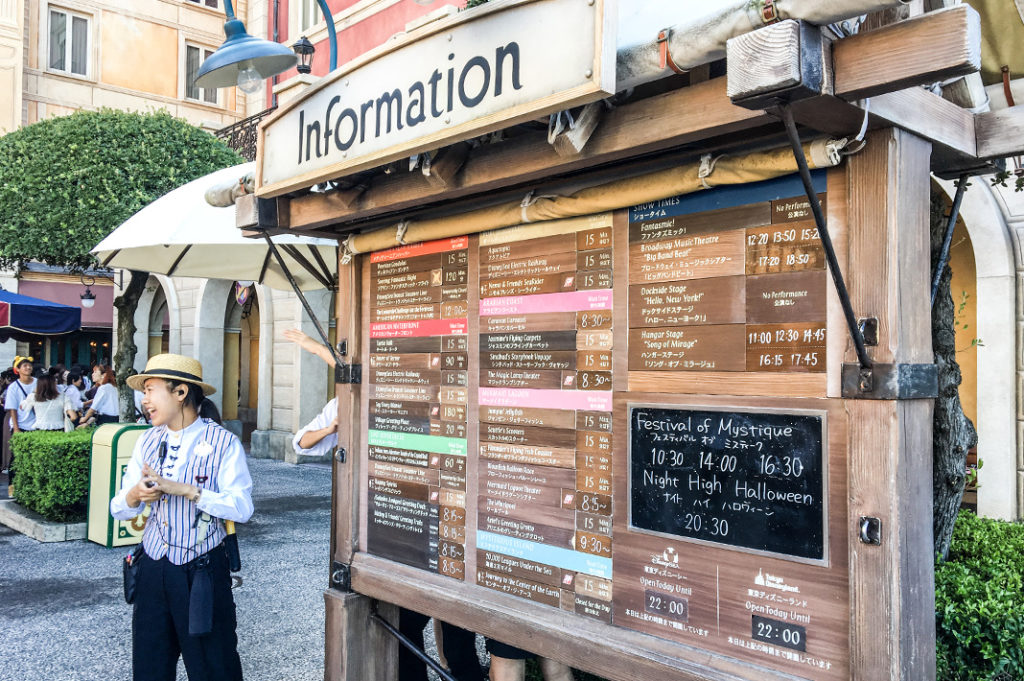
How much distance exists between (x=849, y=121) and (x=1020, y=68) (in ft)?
3.83

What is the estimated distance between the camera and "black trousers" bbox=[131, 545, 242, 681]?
352 cm

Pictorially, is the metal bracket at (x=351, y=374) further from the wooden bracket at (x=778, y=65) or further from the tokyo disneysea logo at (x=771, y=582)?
the wooden bracket at (x=778, y=65)

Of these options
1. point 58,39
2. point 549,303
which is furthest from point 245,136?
point 549,303

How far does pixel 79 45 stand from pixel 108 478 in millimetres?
18696

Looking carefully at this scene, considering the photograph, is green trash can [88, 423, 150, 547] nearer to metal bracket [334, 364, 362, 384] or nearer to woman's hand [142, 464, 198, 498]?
woman's hand [142, 464, 198, 498]

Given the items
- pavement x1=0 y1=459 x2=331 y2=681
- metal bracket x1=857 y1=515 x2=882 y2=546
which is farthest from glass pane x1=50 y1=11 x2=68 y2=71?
metal bracket x1=857 y1=515 x2=882 y2=546

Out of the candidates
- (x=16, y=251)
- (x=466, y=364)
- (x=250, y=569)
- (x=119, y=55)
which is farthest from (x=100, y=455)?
(x=119, y=55)

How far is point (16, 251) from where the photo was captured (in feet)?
36.1

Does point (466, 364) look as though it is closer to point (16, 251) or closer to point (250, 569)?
point (250, 569)

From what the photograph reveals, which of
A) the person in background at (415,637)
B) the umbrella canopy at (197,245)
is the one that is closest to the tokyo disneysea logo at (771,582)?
Answer: the person in background at (415,637)

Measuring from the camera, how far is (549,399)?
2.83 metres

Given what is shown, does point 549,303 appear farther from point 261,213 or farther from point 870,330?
point 261,213

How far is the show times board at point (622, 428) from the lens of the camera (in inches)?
85.0

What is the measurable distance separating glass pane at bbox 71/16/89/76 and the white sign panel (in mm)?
22585
